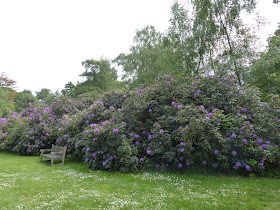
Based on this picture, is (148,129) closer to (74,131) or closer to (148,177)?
(148,177)

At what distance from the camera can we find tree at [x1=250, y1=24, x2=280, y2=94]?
9.05 metres

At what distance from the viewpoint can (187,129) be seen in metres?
4.85

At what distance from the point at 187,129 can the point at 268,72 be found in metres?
7.22

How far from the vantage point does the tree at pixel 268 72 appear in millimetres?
9046

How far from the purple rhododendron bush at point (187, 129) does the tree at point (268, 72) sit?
404cm

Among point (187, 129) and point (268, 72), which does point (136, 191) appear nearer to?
point (187, 129)

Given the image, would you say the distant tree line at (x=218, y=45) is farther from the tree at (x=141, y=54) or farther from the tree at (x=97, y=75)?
the tree at (x=97, y=75)

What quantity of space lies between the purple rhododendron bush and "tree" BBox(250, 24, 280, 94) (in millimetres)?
4038

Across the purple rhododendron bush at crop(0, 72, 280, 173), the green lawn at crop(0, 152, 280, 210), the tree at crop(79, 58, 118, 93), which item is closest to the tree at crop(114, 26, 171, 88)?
the tree at crop(79, 58, 118, 93)

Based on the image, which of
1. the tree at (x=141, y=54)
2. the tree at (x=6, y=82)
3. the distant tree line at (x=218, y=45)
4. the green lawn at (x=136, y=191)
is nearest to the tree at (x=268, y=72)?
the distant tree line at (x=218, y=45)

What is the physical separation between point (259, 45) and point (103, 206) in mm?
12037

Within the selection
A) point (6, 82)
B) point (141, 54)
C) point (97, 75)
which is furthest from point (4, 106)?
point (6, 82)

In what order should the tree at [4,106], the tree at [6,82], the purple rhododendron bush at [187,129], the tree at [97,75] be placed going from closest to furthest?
the purple rhododendron bush at [187,129], the tree at [4,106], the tree at [97,75], the tree at [6,82]

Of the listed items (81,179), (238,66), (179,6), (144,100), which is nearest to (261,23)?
(238,66)
